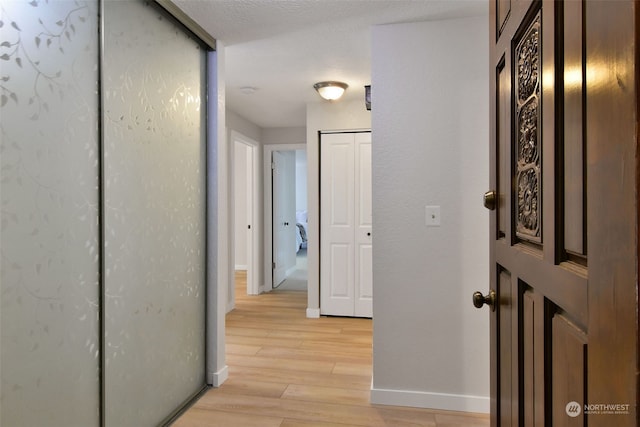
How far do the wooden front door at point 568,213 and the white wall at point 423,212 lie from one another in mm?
1235

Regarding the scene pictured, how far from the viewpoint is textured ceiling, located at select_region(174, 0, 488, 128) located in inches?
82.6

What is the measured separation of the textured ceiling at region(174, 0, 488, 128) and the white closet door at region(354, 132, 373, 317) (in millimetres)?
683

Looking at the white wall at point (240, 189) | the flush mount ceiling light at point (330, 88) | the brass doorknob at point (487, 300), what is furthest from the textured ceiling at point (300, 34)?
the white wall at point (240, 189)

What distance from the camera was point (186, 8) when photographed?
2.12m

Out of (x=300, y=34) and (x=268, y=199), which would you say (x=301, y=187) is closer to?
(x=268, y=199)

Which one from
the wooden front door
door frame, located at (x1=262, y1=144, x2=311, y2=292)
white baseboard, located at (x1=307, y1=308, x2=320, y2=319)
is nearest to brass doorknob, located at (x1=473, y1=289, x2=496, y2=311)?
the wooden front door

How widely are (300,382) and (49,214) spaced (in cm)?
188

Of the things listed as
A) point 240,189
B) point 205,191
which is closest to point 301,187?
point 240,189

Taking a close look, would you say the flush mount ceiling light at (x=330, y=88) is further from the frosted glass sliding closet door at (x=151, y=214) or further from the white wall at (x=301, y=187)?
the white wall at (x=301, y=187)

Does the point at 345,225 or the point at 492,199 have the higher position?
the point at 492,199

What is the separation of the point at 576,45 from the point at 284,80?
307 centimetres

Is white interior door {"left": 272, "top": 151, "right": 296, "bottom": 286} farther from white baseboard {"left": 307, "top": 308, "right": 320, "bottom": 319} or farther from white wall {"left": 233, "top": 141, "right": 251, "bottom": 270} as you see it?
white baseboard {"left": 307, "top": 308, "right": 320, "bottom": 319}

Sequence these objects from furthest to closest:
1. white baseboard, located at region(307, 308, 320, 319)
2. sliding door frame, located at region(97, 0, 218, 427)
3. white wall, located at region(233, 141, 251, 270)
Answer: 1. white wall, located at region(233, 141, 251, 270)
2. white baseboard, located at region(307, 308, 320, 319)
3. sliding door frame, located at region(97, 0, 218, 427)

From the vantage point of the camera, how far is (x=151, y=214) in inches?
78.0
